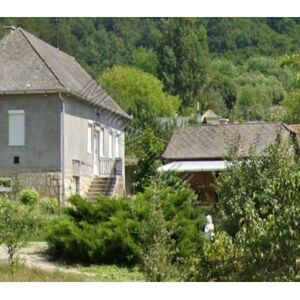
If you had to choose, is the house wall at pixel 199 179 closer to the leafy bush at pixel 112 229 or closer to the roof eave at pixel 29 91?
the roof eave at pixel 29 91

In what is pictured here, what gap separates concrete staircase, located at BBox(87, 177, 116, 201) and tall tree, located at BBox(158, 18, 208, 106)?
45580 mm

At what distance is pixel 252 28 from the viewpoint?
189 ft

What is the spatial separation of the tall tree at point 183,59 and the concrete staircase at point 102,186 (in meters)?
45.6

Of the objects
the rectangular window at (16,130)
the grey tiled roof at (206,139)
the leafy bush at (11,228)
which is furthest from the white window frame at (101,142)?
the leafy bush at (11,228)

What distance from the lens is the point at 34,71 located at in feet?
108

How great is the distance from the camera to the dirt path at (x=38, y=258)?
57.7ft

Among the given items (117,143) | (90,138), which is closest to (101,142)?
(90,138)

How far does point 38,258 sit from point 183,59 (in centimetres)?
6612

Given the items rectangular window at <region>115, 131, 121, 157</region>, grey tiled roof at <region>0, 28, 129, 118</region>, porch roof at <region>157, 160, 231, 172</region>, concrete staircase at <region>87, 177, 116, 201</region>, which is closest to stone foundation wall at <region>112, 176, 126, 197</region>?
concrete staircase at <region>87, 177, 116, 201</region>

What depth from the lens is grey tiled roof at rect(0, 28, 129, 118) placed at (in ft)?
106

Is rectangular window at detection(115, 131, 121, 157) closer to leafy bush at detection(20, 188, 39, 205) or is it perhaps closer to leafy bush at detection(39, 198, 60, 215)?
leafy bush at detection(39, 198, 60, 215)

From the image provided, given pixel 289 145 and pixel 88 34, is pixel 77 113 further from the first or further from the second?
pixel 88 34

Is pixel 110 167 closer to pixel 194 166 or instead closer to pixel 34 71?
pixel 194 166

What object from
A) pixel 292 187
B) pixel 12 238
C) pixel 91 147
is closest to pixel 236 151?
pixel 292 187
